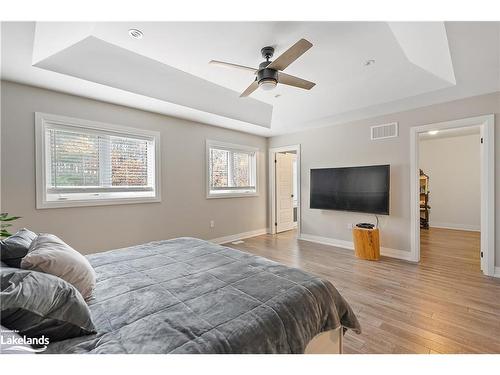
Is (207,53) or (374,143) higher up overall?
(207,53)

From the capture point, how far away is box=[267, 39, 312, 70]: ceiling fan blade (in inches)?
73.4

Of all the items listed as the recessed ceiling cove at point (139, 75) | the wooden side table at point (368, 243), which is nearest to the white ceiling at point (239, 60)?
the recessed ceiling cove at point (139, 75)

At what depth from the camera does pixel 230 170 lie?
516 cm

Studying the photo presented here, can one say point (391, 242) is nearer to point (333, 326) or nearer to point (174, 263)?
point (333, 326)

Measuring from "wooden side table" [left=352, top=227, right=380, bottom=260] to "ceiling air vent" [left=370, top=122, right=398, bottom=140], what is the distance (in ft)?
5.36

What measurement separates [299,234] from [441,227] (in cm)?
430

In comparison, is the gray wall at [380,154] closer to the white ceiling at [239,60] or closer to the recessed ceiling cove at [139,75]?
the white ceiling at [239,60]

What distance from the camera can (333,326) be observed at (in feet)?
4.48

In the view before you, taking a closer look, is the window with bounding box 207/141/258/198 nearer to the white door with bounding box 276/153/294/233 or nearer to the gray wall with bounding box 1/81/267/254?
the gray wall with bounding box 1/81/267/254

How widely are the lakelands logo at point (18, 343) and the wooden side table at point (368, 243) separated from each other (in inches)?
154

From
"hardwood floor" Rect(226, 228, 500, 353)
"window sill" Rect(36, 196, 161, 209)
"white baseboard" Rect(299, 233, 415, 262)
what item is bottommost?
"hardwood floor" Rect(226, 228, 500, 353)

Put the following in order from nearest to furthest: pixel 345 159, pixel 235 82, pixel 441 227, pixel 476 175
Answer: pixel 235 82 → pixel 345 159 → pixel 476 175 → pixel 441 227

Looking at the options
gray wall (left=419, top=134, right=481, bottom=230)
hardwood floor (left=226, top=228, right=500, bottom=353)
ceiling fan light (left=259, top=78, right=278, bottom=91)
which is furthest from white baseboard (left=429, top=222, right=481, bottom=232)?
ceiling fan light (left=259, top=78, right=278, bottom=91)
